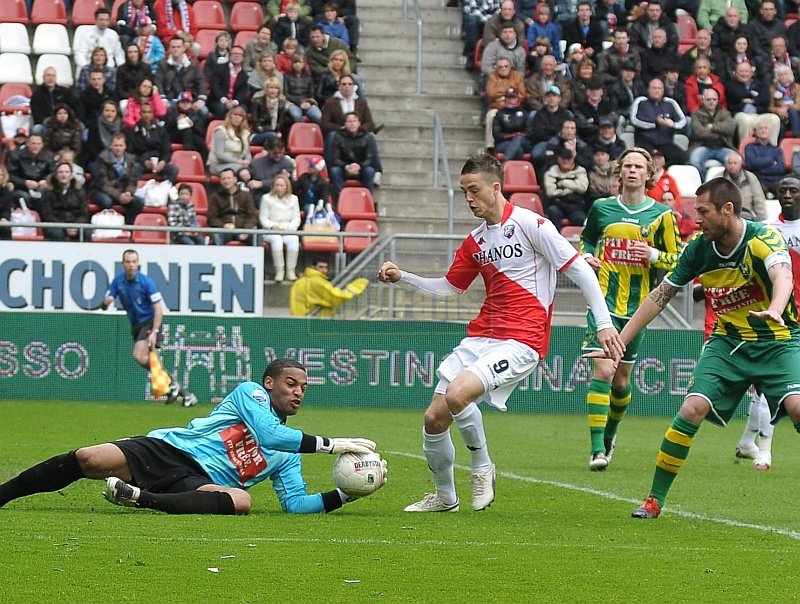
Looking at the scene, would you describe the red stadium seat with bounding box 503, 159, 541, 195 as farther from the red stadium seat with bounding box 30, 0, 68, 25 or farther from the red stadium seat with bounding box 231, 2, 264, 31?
the red stadium seat with bounding box 30, 0, 68, 25

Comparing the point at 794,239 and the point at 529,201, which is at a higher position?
the point at 529,201

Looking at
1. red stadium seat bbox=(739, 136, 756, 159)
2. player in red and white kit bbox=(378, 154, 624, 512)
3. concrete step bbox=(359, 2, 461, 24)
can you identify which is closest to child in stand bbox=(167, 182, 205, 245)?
concrete step bbox=(359, 2, 461, 24)

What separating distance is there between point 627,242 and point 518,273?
3.44 metres

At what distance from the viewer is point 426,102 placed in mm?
25078

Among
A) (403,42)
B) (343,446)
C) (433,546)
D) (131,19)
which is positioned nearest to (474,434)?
(343,446)

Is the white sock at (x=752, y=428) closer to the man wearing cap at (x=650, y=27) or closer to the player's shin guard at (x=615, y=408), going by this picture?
the player's shin guard at (x=615, y=408)

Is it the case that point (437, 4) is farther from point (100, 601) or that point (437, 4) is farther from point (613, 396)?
point (100, 601)

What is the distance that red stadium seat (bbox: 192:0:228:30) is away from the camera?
2511cm

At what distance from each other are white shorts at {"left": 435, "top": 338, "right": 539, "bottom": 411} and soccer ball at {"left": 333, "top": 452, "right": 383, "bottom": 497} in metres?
0.68

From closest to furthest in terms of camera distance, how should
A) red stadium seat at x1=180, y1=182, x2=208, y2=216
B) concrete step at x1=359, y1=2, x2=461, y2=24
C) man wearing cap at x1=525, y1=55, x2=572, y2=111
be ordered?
1. red stadium seat at x1=180, y1=182, x2=208, y2=216
2. man wearing cap at x1=525, y1=55, x2=572, y2=111
3. concrete step at x1=359, y1=2, x2=461, y2=24

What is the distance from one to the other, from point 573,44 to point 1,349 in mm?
11100

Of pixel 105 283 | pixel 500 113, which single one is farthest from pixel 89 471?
pixel 500 113

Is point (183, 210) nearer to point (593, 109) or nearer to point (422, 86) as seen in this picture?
point (422, 86)

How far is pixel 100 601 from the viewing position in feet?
19.0
